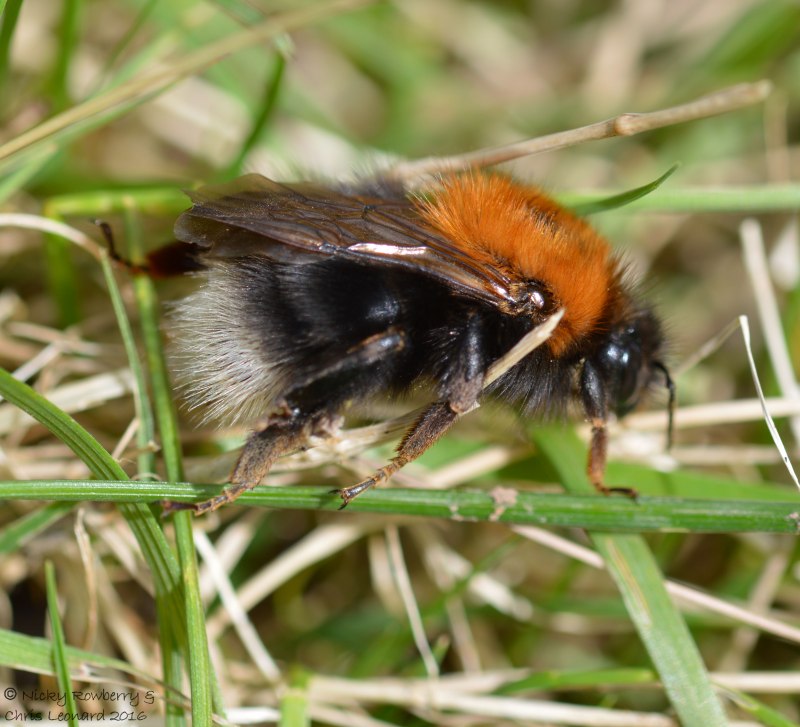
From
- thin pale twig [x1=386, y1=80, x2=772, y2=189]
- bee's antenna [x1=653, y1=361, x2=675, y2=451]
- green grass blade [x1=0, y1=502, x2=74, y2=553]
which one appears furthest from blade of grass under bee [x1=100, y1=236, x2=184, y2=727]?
bee's antenna [x1=653, y1=361, x2=675, y2=451]

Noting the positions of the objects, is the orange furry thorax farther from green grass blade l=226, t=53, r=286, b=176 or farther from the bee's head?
green grass blade l=226, t=53, r=286, b=176

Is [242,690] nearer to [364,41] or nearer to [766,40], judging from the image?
[364,41]

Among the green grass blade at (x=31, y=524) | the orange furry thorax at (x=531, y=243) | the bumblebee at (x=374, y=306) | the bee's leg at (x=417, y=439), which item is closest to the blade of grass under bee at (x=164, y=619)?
the bumblebee at (x=374, y=306)

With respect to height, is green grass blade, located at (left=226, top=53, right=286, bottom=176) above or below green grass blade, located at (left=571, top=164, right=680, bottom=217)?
above

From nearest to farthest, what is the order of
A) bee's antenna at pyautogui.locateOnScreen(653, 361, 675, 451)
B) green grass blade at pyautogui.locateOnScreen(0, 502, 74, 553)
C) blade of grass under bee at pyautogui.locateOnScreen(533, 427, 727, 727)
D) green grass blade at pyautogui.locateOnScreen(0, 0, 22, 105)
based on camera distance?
blade of grass under bee at pyautogui.locateOnScreen(533, 427, 727, 727), green grass blade at pyautogui.locateOnScreen(0, 502, 74, 553), green grass blade at pyautogui.locateOnScreen(0, 0, 22, 105), bee's antenna at pyautogui.locateOnScreen(653, 361, 675, 451)

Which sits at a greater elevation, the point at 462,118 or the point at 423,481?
the point at 462,118

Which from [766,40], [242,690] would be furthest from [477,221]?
[766,40]

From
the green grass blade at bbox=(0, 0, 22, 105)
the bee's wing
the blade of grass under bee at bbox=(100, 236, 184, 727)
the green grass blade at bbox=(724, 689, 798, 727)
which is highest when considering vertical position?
the green grass blade at bbox=(0, 0, 22, 105)
